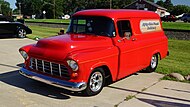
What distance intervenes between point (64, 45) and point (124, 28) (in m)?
1.85

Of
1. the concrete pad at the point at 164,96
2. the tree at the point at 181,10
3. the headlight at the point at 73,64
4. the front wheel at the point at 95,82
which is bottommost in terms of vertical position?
the concrete pad at the point at 164,96

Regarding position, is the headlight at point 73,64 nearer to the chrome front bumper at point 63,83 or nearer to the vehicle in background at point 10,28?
the chrome front bumper at point 63,83

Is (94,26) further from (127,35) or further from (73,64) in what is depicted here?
(73,64)

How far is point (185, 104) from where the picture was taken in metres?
5.52

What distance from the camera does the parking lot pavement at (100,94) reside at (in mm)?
5422

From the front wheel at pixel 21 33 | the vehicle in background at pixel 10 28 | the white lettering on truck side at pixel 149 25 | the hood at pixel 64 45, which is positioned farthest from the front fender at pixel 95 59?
the front wheel at pixel 21 33

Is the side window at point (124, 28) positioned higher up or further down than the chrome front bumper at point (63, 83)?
higher up

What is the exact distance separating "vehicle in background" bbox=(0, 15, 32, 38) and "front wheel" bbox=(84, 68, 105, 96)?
11447 millimetres

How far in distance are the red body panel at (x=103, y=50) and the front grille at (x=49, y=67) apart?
0.11 metres

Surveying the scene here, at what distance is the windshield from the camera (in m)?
6.49

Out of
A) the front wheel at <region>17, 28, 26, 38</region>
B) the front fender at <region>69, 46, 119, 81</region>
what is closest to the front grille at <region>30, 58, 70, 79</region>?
the front fender at <region>69, 46, 119, 81</region>

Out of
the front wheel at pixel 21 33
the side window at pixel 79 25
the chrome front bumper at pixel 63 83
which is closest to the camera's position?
the chrome front bumper at pixel 63 83

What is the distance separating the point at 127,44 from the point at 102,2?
4101 inches

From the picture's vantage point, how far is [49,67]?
5816 mm
